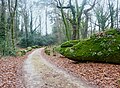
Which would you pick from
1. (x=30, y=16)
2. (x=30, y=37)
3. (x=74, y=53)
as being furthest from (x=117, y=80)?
(x=30, y=16)

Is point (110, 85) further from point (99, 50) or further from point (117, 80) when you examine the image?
point (99, 50)

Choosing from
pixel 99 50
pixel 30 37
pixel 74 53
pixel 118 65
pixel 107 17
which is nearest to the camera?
pixel 118 65

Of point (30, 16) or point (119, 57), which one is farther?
point (30, 16)

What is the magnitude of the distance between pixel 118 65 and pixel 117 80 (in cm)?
338

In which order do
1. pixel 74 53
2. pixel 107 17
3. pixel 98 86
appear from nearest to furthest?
pixel 98 86, pixel 74 53, pixel 107 17

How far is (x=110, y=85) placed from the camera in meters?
7.36

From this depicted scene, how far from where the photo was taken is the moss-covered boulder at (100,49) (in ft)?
38.2

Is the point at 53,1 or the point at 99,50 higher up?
the point at 53,1

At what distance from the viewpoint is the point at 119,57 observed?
1129 cm

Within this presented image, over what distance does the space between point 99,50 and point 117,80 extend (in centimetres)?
432

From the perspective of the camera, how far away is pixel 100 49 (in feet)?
40.2

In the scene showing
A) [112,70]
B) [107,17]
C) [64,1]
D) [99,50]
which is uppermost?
[64,1]

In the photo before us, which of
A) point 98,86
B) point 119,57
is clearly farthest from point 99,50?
point 98,86

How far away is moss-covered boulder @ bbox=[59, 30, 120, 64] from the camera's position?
11648mm
